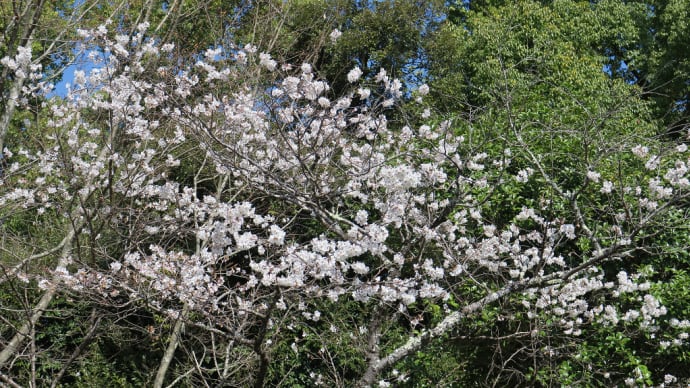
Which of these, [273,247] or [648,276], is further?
[648,276]

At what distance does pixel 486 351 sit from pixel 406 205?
6.97 feet

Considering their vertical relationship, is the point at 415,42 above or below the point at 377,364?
above

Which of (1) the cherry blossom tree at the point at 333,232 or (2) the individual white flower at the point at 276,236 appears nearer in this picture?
(2) the individual white flower at the point at 276,236

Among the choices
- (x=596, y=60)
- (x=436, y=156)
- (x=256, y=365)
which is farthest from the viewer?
(x=596, y=60)

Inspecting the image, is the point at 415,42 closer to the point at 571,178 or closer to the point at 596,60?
the point at 596,60

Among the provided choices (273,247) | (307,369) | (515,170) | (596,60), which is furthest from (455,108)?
(273,247)

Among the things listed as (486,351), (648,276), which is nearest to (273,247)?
(486,351)

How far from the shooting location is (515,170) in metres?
5.94

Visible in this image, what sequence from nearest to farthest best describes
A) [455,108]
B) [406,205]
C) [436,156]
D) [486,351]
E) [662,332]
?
[406,205] → [436,156] → [662,332] → [486,351] → [455,108]

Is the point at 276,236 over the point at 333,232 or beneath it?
over

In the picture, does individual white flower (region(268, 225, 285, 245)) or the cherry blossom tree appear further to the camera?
the cherry blossom tree

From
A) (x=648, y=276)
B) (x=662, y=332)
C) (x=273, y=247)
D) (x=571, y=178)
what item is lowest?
(x=273, y=247)

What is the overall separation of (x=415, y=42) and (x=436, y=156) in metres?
8.14

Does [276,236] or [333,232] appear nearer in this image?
[276,236]
